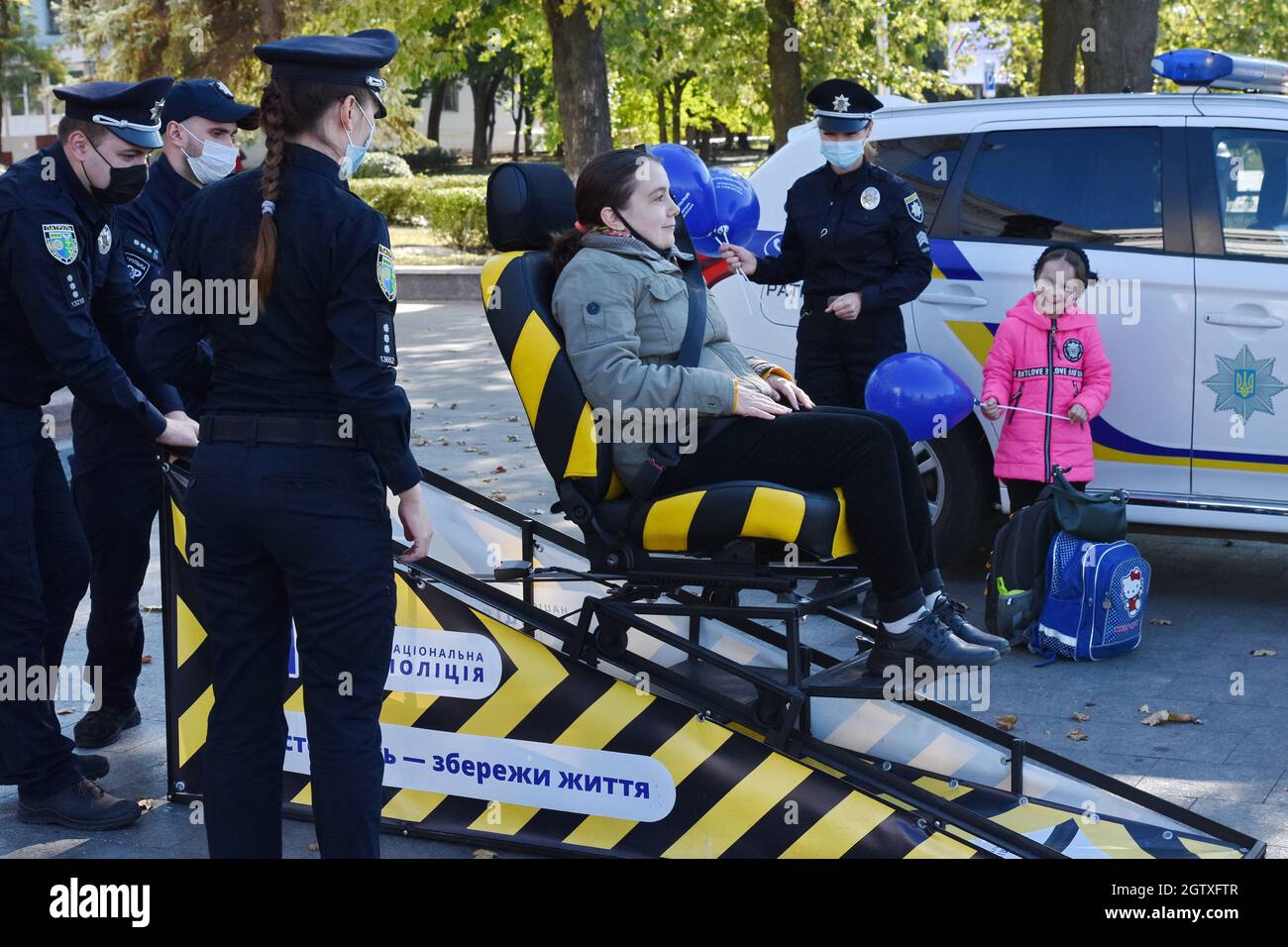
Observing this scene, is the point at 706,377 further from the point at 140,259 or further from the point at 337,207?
the point at 140,259

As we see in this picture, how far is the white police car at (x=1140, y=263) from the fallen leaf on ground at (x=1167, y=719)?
132 centimetres

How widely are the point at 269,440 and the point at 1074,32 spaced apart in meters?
9.74

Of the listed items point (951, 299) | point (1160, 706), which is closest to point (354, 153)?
point (1160, 706)

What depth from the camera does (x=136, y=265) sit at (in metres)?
4.87

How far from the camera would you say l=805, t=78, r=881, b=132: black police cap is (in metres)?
6.27

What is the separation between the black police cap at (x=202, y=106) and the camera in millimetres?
4867

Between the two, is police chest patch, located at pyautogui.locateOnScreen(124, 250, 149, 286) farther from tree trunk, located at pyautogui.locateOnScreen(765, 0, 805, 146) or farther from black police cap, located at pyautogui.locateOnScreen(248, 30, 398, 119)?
tree trunk, located at pyautogui.locateOnScreen(765, 0, 805, 146)

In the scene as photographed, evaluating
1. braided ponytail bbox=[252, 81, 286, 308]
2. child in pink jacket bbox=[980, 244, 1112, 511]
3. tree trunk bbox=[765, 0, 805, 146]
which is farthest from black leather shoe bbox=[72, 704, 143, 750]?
tree trunk bbox=[765, 0, 805, 146]

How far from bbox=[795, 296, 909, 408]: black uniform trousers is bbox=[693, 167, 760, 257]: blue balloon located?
46 cm

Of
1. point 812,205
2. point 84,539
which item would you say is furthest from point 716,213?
point 84,539

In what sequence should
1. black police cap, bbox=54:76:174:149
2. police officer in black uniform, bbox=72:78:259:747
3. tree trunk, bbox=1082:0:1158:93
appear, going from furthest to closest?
tree trunk, bbox=1082:0:1158:93 → police officer in black uniform, bbox=72:78:259:747 → black police cap, bbox=54:76:174:149

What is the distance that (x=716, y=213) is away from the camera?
233 inches

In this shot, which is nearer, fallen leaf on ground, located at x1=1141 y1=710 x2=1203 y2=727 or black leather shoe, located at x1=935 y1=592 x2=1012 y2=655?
black leather shoe, located at x1=935 y1=592 x2=1012 y2=655
